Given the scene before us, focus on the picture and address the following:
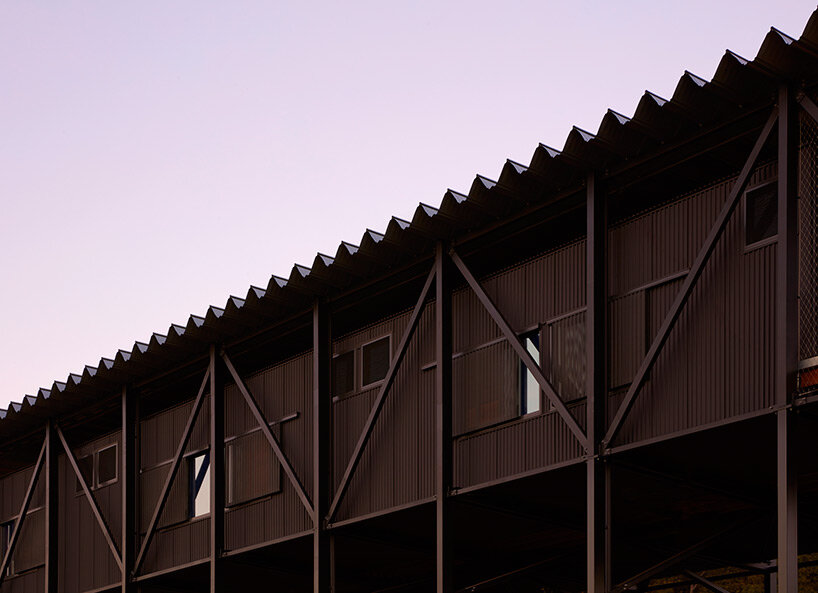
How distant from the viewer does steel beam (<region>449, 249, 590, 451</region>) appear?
60.3 feet

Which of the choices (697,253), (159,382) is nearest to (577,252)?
(697,253)

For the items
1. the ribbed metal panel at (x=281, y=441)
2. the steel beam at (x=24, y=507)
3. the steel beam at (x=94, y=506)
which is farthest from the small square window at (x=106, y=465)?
the ribbed metal panel at (x=281, y=441)

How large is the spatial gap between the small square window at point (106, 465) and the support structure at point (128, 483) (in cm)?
115

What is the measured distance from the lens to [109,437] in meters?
30.6

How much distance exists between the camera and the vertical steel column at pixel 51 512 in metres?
30.6

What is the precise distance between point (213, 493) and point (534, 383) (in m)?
8.11

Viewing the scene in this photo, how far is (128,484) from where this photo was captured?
28.5 metres

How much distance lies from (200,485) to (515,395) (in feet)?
31.1

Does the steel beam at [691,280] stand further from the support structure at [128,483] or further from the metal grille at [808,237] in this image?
the support structure at [128,483]

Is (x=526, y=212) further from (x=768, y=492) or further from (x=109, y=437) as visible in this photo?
(x=109, y=437)

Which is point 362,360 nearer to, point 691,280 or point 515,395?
point 515,395

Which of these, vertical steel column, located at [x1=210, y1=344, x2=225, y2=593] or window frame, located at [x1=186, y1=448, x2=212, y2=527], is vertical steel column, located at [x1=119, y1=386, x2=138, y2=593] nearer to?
window frame, located at [x1=186, y1=448, x2=212, y2=527]

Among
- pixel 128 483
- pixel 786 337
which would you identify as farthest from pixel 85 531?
pixel 786 337

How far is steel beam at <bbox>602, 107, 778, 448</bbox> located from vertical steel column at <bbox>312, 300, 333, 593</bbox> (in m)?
6.69
